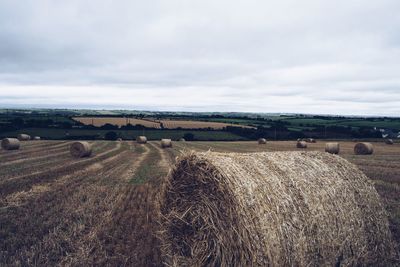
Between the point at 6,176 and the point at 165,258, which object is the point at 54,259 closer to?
the point at 165,258

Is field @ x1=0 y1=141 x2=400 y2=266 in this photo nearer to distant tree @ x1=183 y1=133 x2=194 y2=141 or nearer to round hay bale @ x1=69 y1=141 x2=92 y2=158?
round hay bale @ x1=69 y1=141 x2=92 y2=158

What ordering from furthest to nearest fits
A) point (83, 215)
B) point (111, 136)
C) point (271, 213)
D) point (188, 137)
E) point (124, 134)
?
point (124, 134), point (188, 137), point (111, 136), point (83, 215), point (271, 213)

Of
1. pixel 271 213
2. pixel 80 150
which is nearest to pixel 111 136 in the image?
pixel 80 150

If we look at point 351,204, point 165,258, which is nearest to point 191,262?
point 165,258

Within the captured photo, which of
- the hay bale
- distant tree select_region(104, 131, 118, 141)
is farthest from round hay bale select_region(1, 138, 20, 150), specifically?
the hay bale

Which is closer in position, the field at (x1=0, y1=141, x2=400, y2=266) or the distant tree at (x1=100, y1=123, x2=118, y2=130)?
the field at (x1=0, y1=141, x2=400, y2=266)

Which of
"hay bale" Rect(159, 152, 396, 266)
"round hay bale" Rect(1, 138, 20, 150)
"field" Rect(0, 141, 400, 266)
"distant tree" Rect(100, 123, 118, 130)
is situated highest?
"hay bale" Rect(159, 152, 396, 266)

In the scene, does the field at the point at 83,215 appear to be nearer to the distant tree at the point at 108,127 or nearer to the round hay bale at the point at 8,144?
the round hay bale at the point at 8,144

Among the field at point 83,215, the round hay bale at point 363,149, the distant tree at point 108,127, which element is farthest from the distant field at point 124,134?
the field at point 83,215

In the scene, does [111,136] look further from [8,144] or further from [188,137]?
[8,144]
